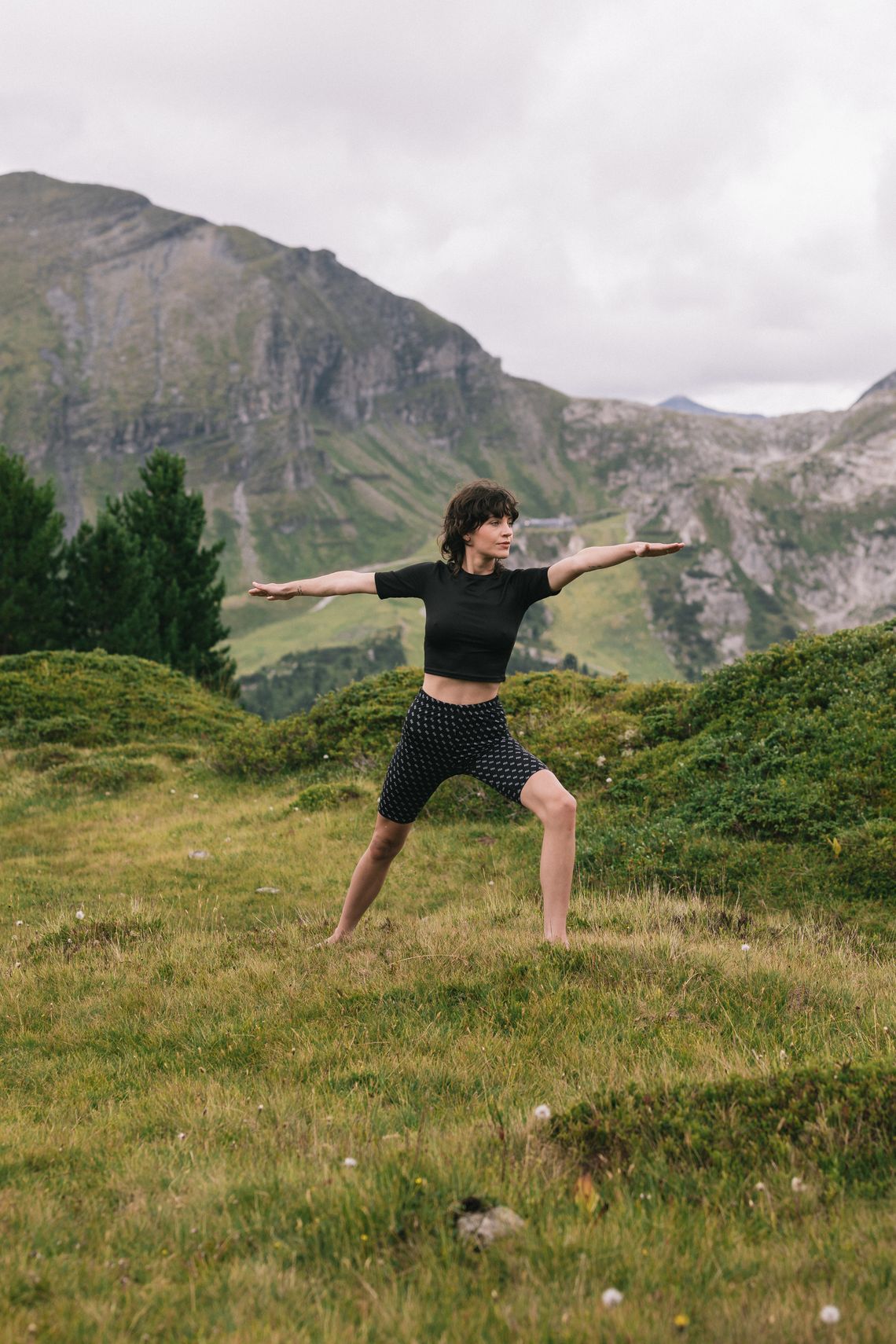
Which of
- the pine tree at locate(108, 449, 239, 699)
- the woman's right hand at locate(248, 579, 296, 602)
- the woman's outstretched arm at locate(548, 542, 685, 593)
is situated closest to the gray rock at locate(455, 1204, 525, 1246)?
the woman's outstretched arm at locate(548, 542, 685, 593)

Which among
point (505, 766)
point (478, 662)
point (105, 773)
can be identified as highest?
point (478, 662)

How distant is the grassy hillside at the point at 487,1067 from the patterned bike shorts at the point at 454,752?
50.9 inches

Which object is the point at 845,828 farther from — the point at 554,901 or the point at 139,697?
the point at 139,697

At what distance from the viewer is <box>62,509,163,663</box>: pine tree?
1734 inches

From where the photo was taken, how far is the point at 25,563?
4069cm

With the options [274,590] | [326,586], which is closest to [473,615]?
[326,586]

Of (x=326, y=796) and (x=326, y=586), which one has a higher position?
(x=326, y=586)

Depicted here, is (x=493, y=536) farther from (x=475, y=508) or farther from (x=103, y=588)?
(x=103, y=588)

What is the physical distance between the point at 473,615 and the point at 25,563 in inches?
1540

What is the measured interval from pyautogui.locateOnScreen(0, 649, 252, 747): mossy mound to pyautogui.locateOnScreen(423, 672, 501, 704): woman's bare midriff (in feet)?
48.3

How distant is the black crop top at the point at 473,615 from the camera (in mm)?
6812

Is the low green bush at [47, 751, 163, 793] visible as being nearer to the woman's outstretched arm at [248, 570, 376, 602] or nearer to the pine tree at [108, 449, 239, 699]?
the woman's outstretched arm at [248, 570, 376, 602]

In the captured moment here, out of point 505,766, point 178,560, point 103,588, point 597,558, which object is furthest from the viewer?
point 178,560

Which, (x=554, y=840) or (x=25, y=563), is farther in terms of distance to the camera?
(x=25, y=563)
